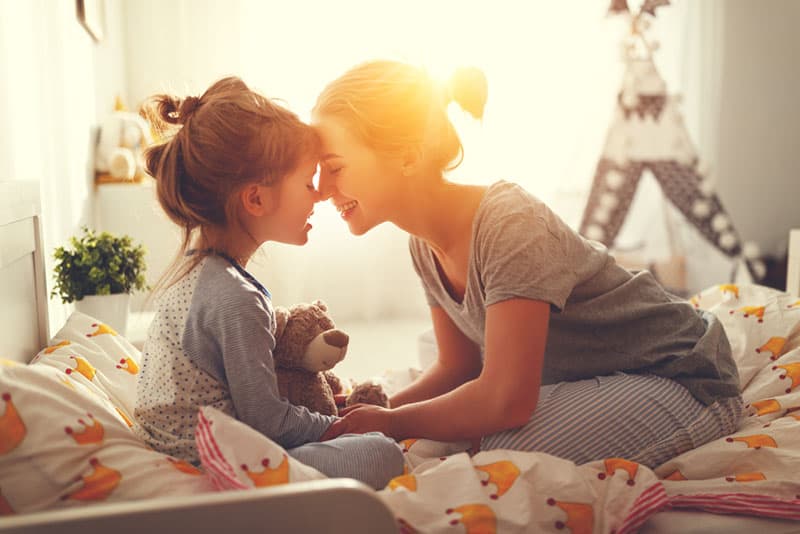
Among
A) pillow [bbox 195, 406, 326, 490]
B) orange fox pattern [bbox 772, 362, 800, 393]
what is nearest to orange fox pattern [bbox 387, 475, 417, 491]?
pillow [bbox 195, 406, 326, 490]

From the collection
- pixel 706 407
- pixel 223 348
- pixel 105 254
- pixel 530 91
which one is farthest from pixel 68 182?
pixel 530 91

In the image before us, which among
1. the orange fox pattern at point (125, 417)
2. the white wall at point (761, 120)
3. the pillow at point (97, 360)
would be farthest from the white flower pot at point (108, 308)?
the white wall at point (761, 120)

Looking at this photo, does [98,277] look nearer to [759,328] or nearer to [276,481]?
[276,481]

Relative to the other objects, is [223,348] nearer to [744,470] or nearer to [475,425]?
[475,425]

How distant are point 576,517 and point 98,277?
46.5 inches

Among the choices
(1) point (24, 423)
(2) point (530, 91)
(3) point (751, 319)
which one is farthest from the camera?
(2) point (530, 91)

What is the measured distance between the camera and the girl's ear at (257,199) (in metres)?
1.19

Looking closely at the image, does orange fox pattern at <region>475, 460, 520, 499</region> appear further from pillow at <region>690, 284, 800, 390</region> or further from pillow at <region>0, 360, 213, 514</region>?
pillow at <region>690, 284, 800, 390</region>

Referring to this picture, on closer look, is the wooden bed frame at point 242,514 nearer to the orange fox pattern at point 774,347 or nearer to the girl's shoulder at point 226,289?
the girl's shoulder at point 226,289

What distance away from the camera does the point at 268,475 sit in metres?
0.92

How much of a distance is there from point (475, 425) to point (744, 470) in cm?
40

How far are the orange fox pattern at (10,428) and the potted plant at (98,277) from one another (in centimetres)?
85

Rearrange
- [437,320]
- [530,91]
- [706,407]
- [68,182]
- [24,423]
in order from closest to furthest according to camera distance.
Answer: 1. [24,423]
2. [706,407]
3. [437,320]
4. [68,182]
5. [530,91]

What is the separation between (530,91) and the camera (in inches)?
144
